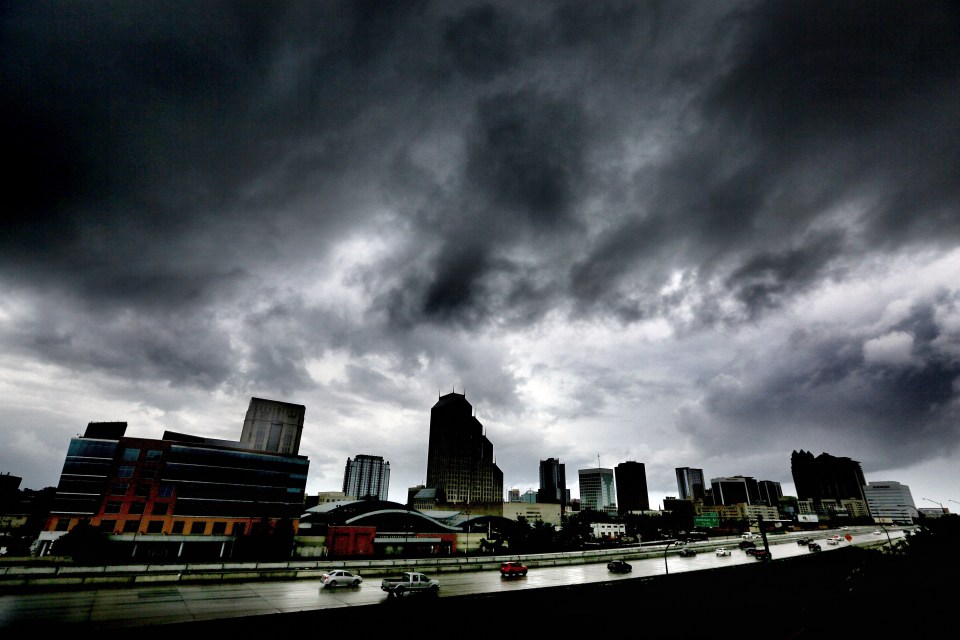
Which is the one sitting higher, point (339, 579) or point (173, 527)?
point (173, 527)

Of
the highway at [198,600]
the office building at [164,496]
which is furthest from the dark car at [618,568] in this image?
the office building at [164,496]

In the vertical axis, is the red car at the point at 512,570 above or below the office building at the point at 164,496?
below

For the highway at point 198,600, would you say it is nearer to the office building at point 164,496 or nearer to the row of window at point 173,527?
the office building at point 164,496

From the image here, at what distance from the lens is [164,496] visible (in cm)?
9475

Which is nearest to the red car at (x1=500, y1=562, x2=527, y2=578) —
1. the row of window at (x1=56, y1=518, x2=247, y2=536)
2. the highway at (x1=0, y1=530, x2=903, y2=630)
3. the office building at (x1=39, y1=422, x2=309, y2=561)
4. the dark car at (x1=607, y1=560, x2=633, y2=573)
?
the highway at (x1=0, y1=530, x2=903, y2=630)

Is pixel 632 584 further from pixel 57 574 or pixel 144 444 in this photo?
pixel 144 444

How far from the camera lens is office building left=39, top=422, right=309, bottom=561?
9006 cm

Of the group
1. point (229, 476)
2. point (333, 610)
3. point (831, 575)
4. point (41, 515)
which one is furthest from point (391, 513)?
point (41, 515)

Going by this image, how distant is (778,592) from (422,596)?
32.2 meters

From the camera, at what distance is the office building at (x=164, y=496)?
295 feet

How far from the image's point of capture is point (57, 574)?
36375mm

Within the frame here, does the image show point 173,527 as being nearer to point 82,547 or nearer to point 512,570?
point 82,547

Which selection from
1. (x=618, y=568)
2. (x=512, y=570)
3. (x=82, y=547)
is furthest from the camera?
(x=82, y=547)

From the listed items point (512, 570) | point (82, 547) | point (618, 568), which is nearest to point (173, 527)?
point (82, 547)
